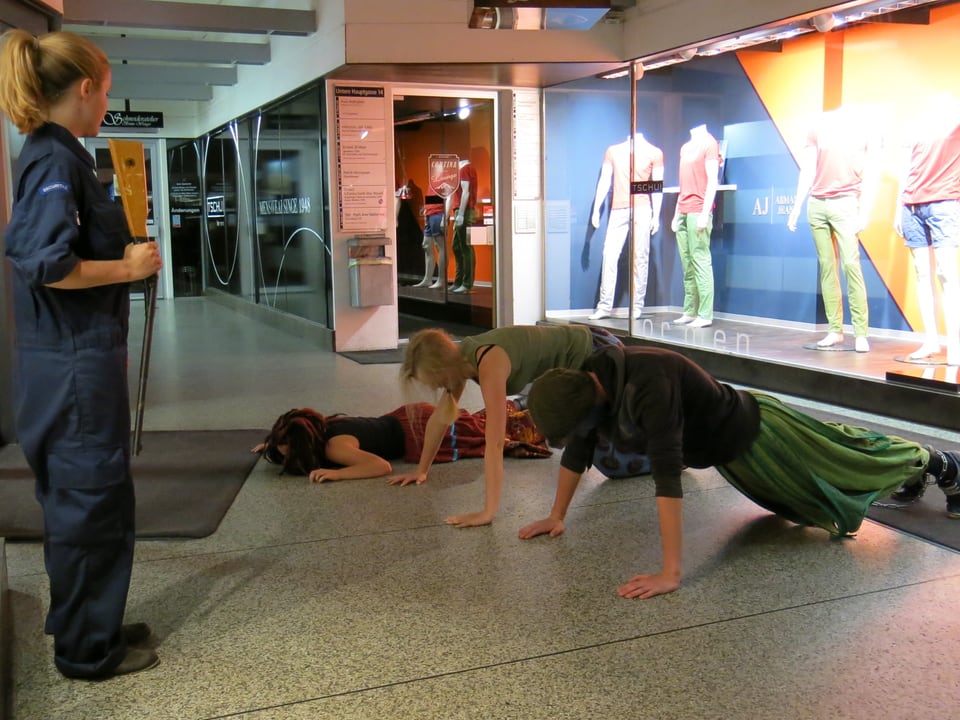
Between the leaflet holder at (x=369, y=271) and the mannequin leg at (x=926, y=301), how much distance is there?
4544 millimetres

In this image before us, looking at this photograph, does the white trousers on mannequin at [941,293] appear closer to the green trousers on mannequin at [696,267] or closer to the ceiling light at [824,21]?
the ceiling light at [824,21]

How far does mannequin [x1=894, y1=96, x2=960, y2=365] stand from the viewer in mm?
6379

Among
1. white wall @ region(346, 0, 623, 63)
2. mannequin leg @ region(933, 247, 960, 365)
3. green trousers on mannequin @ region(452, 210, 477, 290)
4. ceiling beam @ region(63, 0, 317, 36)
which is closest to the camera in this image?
mannequin leg @ region(933, 247, 960, 365)

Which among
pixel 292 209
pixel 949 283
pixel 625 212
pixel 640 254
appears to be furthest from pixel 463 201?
pixel 949 283

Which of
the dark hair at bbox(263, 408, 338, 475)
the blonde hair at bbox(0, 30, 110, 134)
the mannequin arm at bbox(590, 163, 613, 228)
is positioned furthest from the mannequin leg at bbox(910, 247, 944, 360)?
the blonde hair at bbox(0, 30, 110, 134)

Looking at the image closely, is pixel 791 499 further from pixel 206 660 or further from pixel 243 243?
pixel 243 243

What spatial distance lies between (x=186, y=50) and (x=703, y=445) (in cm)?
873

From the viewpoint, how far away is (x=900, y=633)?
2.78 metres

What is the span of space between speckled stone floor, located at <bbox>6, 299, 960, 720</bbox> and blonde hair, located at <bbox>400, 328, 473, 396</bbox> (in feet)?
2.13

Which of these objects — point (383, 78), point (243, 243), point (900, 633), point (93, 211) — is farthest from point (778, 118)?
point (243, 243)

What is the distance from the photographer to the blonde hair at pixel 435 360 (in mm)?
3492

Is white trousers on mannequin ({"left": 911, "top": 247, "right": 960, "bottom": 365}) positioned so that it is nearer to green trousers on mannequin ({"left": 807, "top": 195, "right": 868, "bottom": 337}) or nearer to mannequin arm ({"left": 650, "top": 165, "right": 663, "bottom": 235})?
green trousers on mannequin ({"left": 807, "top": 195, "right": 868, "bottom": 337})

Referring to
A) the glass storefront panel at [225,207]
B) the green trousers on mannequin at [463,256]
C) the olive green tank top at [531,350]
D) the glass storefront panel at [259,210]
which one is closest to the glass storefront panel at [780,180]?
the green trousers on mannequin at [463,256]

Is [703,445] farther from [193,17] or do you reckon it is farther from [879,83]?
[193,17]
